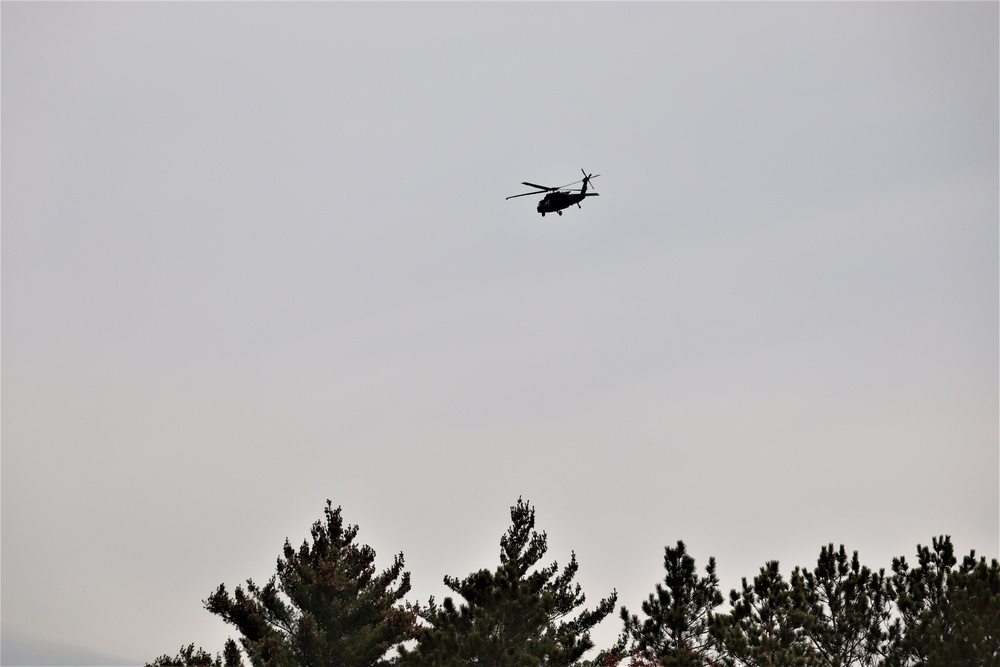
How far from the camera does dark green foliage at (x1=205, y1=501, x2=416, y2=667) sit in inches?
1452

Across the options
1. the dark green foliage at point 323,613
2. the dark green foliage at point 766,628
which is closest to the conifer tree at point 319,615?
the dark green foliage at point 323,613

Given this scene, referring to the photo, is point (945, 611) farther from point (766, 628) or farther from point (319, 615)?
point (319, 615)

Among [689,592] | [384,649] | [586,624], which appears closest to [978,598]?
[689,592]

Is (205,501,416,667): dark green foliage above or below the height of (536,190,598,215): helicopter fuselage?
below

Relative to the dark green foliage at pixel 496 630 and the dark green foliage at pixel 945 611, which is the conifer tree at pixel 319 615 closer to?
the dark green foliage at pixel 496 630

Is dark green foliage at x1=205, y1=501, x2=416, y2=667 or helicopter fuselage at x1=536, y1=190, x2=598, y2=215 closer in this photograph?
dark green foliage at x1=205, y1=501, x2=416, y2=667

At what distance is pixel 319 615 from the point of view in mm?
37938

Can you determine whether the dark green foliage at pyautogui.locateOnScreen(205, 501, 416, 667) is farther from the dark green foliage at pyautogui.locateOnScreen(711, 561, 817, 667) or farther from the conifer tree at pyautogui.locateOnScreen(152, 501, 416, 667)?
the dark green foliage at pyautogui.locateOnScreen(711, 561, 817, 667)

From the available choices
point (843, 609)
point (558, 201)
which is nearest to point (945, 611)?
point (843, 609)

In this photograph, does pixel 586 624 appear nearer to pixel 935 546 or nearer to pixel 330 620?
pixel 330 620

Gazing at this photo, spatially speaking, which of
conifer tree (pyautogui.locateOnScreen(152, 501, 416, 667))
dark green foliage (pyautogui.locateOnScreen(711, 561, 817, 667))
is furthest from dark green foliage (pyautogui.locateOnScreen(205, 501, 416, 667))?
dark green foliage (pyautogui.locateOnScreen(711, 561, 817, 667))

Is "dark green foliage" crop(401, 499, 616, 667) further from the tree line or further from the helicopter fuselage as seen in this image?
the helicopter fuselage

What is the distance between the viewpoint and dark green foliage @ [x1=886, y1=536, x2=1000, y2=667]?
33.4m

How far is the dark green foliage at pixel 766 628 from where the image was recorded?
117 feet
